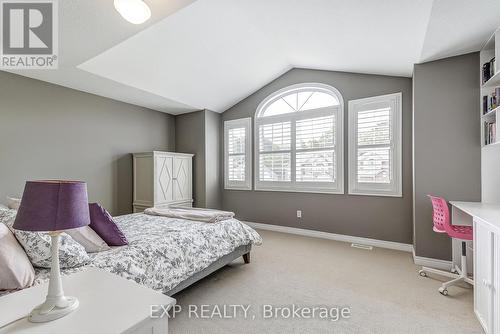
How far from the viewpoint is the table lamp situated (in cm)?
87

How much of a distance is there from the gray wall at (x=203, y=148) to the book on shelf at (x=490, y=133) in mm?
4214

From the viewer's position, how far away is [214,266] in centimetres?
249

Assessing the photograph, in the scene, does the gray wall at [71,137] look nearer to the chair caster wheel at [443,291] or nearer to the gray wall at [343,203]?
the gray wall at [343,203]

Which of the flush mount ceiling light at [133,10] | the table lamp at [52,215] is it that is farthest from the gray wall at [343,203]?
the table lamp at [52,215]

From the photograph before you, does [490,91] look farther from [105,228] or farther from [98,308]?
[105,228]

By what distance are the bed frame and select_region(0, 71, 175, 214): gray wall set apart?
2.65 meters

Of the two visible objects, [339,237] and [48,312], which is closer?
[48,312]

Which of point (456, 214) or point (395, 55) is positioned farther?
point (395, 55)

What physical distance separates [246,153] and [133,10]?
327cm

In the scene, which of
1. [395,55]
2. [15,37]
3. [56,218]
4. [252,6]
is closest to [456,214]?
[395,55]

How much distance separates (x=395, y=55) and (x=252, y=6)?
186 cm

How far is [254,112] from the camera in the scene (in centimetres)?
493

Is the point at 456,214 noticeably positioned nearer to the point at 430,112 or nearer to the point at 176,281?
the point at 430,112

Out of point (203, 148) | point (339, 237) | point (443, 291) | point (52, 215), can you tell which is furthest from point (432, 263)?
point (203, 148)
